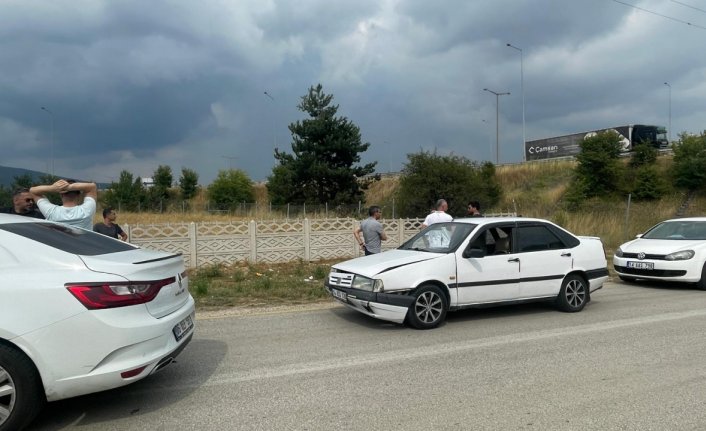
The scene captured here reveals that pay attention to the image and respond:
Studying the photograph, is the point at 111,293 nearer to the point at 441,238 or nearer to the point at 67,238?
the point at 67,238

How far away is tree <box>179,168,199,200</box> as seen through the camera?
62719 mm

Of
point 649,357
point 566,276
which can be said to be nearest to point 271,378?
point 649,357

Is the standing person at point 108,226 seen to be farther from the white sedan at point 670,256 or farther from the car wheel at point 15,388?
the white sedan at point 670,256

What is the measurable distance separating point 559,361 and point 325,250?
1219 cm

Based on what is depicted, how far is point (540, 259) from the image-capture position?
7.93 metres

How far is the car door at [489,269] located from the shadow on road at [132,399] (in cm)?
355

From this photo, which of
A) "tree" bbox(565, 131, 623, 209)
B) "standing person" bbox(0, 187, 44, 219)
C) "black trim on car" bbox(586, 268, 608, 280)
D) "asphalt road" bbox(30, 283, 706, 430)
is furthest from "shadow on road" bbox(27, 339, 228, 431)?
"tree" bbox(565, 131, 623, 209)

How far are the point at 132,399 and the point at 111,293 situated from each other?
48.1 inches

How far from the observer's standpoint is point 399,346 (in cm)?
620

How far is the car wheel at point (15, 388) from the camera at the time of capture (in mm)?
3584

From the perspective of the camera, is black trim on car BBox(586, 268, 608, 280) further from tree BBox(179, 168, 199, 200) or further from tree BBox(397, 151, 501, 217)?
tree BBox(179, 168, 199, 200)

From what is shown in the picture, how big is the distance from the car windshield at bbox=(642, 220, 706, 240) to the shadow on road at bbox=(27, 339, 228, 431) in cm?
1072

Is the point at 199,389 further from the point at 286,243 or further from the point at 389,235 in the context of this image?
the point at 389,235

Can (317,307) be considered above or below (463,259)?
below
